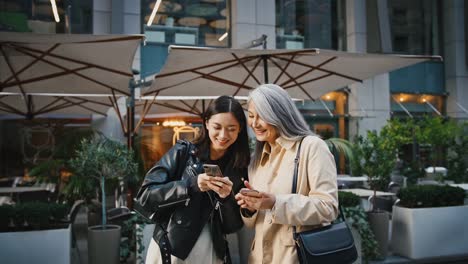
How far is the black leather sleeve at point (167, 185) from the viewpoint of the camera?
2.28 metres

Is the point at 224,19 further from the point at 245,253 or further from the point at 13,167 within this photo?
the point at 245,253

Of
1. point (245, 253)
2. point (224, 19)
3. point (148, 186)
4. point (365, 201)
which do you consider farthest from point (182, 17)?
point (148, 186)

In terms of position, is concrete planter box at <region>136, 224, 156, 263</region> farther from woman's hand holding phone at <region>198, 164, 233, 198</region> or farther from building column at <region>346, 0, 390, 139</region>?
building column at <region>346, 0, 390, 139</region>

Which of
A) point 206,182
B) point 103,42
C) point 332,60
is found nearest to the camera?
point 206,182

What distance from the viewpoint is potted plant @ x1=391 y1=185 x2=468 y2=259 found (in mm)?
6906

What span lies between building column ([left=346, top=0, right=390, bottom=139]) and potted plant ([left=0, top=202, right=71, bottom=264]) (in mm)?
13545

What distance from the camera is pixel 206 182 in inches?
83.7

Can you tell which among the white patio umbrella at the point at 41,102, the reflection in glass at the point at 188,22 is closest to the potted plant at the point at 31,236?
the white patio umbrella at the point at 41,102

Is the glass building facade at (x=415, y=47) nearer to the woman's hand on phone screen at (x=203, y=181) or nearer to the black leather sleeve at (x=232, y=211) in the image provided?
the black leather sleeve at (x=232, y=211)

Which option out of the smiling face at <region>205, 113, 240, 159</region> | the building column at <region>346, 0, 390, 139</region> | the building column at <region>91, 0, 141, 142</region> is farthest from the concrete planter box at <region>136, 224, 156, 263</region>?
the building column at <region>346, 0, 390, 139</region>

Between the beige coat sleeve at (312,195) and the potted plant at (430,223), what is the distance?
5.32 metres

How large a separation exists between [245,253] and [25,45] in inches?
155

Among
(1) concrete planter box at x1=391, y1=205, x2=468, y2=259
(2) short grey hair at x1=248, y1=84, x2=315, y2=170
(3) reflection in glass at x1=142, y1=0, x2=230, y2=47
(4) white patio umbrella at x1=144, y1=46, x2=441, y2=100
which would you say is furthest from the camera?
(3) reflection in glass at x1=142, y1=0, x2=230, y2=47

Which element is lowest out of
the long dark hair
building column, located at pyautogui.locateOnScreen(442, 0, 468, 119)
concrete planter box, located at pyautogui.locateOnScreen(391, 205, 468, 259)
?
concrete planter box, located at pyautogui.locateOnScreen(391, 205, 468, 259)
